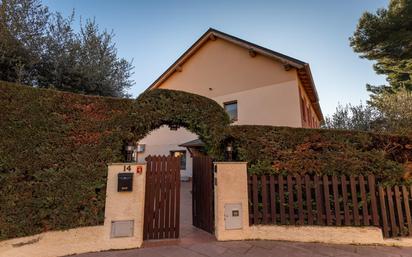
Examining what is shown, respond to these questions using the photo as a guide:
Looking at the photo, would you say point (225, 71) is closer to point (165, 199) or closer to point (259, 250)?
point (165, 199)

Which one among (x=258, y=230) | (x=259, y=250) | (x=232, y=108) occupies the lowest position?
(x=259, y=250)

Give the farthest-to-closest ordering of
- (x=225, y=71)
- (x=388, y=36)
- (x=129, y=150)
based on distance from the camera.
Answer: (x=225, y=71)
(x=388, y=36)
(x=129, y=150)

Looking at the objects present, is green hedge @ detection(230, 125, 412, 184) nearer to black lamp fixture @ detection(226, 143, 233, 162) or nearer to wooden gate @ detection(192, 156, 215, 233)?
black lamp fixture @ detection(226, 143, 233, 162)

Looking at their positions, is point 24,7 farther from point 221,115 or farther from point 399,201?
point 399,201

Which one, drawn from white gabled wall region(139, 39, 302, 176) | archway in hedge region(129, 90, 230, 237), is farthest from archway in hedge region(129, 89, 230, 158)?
white gabled wall region(139, 39, 302, 176)

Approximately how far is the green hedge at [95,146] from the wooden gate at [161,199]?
817 mm

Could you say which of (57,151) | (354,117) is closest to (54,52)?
(57,151)

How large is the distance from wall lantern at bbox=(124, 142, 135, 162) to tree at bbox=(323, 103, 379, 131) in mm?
14019

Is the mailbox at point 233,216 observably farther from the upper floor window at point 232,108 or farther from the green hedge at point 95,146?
the upper floor window at point 232,108

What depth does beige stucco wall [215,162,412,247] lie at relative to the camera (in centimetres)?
420

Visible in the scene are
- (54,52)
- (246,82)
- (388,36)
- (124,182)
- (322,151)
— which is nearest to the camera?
(124,182)

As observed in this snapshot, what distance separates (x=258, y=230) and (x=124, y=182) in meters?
3.00

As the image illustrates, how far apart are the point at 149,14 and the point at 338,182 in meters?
8.98

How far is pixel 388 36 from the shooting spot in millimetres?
11438
